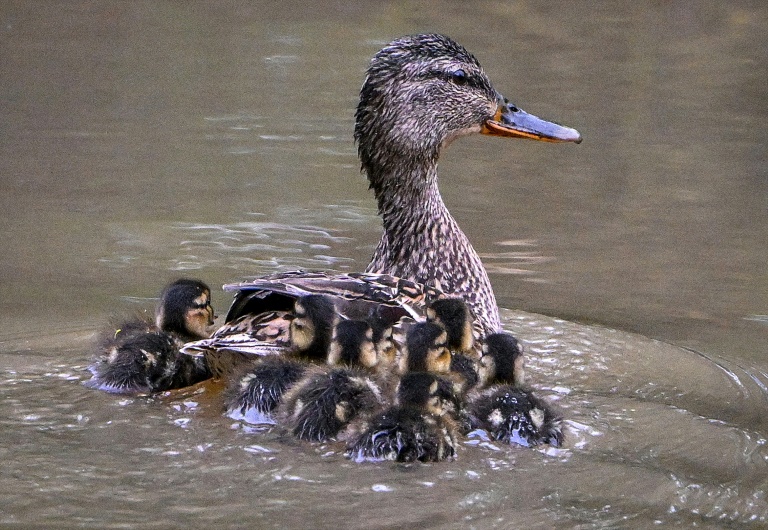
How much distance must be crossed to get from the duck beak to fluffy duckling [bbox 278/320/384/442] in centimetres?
148

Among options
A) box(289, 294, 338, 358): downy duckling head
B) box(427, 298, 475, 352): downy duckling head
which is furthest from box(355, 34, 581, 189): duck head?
box(289, 294, 338, 358): downy duckling head

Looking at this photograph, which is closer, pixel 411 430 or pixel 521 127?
pixel 411 430

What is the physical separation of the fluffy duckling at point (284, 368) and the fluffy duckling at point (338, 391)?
5 cm

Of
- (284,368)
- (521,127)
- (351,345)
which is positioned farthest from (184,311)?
(521,127)

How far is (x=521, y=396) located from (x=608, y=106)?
5.17m

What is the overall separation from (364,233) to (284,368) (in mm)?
2468

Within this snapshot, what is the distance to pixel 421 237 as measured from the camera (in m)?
5.06

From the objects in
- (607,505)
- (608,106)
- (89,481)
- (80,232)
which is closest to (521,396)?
(607,505)

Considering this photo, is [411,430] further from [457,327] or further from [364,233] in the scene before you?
[364,233]

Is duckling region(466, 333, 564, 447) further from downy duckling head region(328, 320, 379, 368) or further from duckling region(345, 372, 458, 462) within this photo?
downy duckling head region(328, 320, 379, 368)

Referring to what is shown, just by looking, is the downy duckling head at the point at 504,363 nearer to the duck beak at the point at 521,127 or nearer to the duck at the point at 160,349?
the duck at the point at 160,349

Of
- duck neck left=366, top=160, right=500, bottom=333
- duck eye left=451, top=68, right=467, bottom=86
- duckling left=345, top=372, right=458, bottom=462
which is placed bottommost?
duckling left=345, top=372, right=458, bottom=462

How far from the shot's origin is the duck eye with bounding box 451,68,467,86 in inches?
201

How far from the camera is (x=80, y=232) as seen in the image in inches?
249
